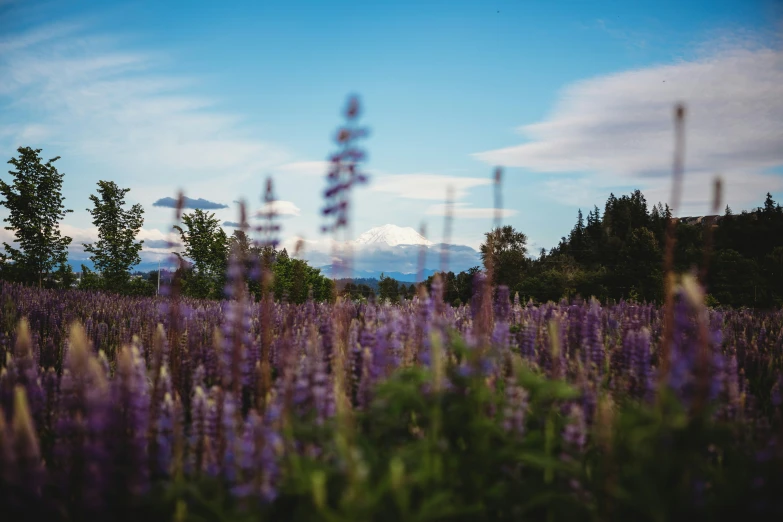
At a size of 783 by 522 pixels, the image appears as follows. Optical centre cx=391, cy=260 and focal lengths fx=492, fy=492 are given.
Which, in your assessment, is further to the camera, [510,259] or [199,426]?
[510,259]

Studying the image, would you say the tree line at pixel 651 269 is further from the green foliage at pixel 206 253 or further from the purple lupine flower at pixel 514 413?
the green foliage at pixel 206 253

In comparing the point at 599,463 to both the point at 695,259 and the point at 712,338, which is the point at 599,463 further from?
the point at 695,259

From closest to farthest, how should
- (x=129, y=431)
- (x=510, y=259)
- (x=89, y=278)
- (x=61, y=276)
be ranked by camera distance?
(x=129, y=431), (x=61, y=276), (x=89, y=278), (x=510, y=259)

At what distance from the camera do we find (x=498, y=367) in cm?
345

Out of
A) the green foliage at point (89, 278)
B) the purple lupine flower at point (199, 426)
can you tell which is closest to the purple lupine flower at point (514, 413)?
the purple lupine flower at point (199, 426)

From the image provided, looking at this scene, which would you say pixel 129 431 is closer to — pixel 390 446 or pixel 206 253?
pixel 390 446

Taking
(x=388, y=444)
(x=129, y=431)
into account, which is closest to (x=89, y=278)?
(x=129, y=431)

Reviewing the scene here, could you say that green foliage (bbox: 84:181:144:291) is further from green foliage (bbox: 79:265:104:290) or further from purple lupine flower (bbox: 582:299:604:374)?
purple lupine flower (bbox: 582:299:604:374)

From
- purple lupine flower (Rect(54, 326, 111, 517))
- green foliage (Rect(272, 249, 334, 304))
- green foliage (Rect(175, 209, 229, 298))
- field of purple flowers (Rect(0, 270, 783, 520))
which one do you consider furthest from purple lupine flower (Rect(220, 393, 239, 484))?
green foliage (Rect(175, 209, 229, 298))

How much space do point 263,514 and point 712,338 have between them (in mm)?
3671

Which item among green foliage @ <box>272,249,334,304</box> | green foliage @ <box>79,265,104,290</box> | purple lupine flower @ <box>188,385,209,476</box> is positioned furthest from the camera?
green foliage @ <box>79,265,104,290</box>

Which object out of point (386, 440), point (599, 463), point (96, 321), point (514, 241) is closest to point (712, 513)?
point (599, 463)

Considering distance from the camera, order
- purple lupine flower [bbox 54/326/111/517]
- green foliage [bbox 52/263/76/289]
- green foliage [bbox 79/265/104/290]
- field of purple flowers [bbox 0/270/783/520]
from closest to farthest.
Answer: field of purple flowers [bbox 0/270/783/520] < purple lupine flower [bbox 54/326/111/517] < green foliage [bbox 52/263/76/289] < green foliage [bbox 79/265/104/290]

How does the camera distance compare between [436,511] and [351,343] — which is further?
[351,343]
